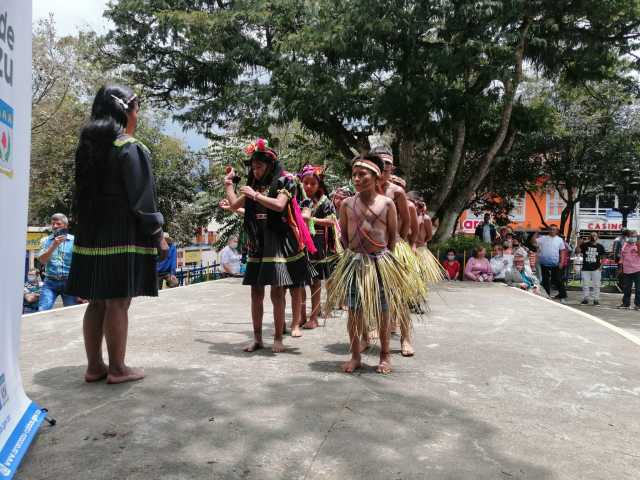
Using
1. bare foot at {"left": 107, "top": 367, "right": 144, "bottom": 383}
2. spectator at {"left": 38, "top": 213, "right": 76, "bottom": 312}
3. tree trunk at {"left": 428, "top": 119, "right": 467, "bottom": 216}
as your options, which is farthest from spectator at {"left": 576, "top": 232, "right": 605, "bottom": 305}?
bare foot at {"left": 107, "top": 367, "right": 144, "bottom": 383}

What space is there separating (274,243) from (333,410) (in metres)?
1.86

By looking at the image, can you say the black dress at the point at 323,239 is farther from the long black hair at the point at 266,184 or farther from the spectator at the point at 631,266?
the spectator at the point at 631,266

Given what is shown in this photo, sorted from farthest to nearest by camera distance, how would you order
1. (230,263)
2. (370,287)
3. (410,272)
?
1. (230,263)
2. (410,272)
3. (370,287)

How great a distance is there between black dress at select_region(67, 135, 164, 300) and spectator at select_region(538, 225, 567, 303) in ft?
39.0

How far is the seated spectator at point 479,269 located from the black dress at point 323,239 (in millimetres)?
7169

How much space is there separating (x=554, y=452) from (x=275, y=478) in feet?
4.98

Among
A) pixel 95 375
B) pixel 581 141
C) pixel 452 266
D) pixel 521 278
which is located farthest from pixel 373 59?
pixel 581 141

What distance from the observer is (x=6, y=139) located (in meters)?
2.45

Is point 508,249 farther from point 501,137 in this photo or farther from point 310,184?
point 310,184

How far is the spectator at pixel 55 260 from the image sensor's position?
7305 millimetres

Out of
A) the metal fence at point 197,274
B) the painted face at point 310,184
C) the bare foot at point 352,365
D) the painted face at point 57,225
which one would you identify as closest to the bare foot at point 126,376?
the bare foot at point 352,365

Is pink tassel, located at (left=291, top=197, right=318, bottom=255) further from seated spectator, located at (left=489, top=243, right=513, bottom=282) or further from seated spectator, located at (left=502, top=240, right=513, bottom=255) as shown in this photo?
seated spectator, located at (left=502, top=240, right=513, bottom=255)

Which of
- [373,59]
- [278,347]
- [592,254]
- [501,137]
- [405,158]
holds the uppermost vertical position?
[373,59]

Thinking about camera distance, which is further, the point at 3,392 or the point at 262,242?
the point at 262,242
